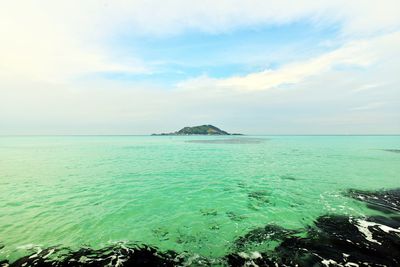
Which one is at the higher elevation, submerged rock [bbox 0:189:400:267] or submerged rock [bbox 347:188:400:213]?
submerged rock [bbox 0:189:400:267]

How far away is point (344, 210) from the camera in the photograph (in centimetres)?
1520

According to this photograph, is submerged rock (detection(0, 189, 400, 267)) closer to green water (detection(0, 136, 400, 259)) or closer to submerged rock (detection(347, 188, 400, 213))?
green water (detection(0, 136, 400, 259))

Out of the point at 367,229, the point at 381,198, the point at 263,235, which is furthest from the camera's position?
the point at 381,198

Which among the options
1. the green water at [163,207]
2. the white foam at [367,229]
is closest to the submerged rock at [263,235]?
the green water at [163,207]

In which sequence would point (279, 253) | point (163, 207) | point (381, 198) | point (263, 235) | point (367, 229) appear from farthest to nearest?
point (381, 198), point (163, 207), point (367, 229), point (263, 235), point (279, 253)

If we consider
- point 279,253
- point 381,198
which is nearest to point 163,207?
point 279,253

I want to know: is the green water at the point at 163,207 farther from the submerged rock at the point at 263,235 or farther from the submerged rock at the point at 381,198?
the submerged rock at the point at 381,198

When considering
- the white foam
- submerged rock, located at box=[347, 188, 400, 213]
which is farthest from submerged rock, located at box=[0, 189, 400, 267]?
submerged rock, located at box=[347, 188, 400, 213]

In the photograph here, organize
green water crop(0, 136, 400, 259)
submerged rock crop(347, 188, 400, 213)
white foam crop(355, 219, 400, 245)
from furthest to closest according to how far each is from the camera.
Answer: submerged rock crop(347, 188, 400, 213)
green water crop(0, 136, 400, 259)
white foam crop(355, 219, 400, 245)

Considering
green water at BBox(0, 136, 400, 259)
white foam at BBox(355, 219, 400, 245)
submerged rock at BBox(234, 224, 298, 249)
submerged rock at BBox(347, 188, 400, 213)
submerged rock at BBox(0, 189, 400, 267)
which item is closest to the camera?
submerged rock at BBox(0, 189, 400, 267)

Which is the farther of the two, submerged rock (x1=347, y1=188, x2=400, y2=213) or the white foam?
submerged rock (x1=347, y1=188, x2=400, y2=213)

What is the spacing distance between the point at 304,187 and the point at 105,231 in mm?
18678

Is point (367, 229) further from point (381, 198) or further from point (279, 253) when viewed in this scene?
point (381, 198)

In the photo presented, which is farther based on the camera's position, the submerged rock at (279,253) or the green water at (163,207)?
the green water at (163,207)
